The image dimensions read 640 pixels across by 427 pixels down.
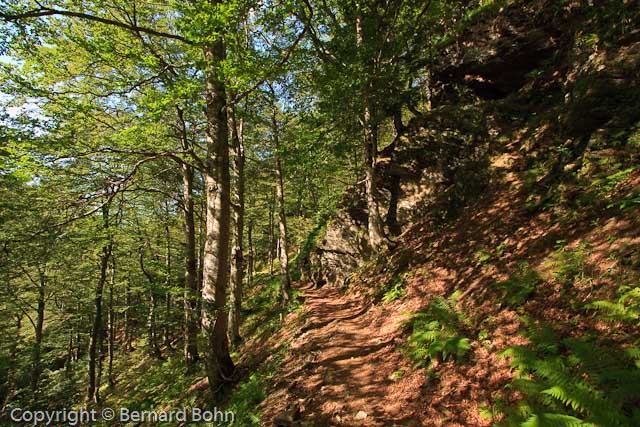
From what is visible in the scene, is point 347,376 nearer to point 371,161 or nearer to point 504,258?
point 504,258

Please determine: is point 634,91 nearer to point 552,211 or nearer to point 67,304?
point 552,211

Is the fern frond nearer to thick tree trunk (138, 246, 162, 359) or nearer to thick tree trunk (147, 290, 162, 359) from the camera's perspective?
thick tree trunk (138, 246, 162, 359)

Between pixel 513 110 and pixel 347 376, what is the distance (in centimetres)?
1042

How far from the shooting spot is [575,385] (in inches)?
109

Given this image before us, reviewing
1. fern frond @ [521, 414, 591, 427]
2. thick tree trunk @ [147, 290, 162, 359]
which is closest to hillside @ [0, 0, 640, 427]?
fern frond @ [521, 414, 591, 427]

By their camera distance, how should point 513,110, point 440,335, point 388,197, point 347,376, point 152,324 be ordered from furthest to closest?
point 152,324 < point 388,197 < point 513,110 < point 347,376 < point 440,335

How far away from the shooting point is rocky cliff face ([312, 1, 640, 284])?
661 cm

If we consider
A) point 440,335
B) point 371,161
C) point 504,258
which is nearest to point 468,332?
point 440,335

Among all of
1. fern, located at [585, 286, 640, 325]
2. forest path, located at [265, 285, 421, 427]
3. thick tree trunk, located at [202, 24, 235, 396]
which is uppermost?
thick tree trunk, located at [202, 24, 235, 396]

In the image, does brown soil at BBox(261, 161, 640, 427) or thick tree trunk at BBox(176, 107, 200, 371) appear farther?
thick tree trunk at BBox(176, 107, 200, 371)

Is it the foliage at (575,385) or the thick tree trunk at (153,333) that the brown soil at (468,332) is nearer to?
the foliage at (575,385)

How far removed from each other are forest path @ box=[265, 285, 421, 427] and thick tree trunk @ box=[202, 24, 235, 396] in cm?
181

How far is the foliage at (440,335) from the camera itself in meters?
4.71

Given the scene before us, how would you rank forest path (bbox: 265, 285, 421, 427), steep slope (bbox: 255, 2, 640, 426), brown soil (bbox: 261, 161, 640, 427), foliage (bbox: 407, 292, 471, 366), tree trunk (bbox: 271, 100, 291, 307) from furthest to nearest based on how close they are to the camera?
tree trunk (bbox: 271, 100, 291, 307)
foliage (bbox: 407, 292, 471, 366)
forest path (bbox: 265, 285, 421, 427)
brown soil (bbox: 261, 161, 640, 427)
steep slope (bbox: 255, 2, 640, 426)
